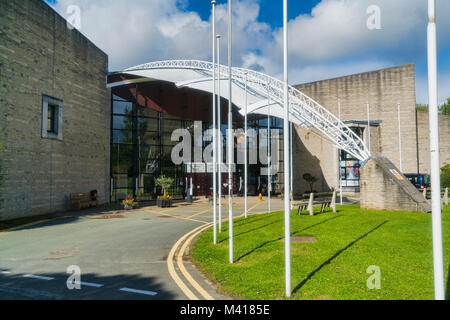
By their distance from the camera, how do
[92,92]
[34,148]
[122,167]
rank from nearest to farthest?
[34,148]
[92,92]
[122,167]

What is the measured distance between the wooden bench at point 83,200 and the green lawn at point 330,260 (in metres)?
11.6

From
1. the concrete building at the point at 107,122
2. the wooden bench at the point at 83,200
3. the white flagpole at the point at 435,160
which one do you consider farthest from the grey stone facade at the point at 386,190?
the concrete building at the point at 107,122

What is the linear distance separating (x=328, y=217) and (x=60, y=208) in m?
15.4

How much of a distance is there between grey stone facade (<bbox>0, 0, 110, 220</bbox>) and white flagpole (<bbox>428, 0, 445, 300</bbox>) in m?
16.5

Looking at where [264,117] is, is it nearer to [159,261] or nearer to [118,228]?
[118,228]

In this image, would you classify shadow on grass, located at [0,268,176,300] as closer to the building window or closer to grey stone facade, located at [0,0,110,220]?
grey stone facade, located at [0,0,110,220]

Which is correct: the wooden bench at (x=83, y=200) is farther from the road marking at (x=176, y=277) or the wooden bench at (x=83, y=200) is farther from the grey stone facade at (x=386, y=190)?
the grey stone facade at (x=386, y=190)

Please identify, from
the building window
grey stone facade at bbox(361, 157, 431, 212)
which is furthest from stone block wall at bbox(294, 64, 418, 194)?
the building window

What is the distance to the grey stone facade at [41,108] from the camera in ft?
50.2

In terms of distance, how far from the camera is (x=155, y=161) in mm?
30109

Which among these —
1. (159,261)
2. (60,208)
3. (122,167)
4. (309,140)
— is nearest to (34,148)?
(60,208)

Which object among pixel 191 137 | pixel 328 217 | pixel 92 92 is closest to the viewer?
pixel 328 217

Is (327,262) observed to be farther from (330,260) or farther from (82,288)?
(82,288)

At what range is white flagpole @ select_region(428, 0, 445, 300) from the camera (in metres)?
3.81
